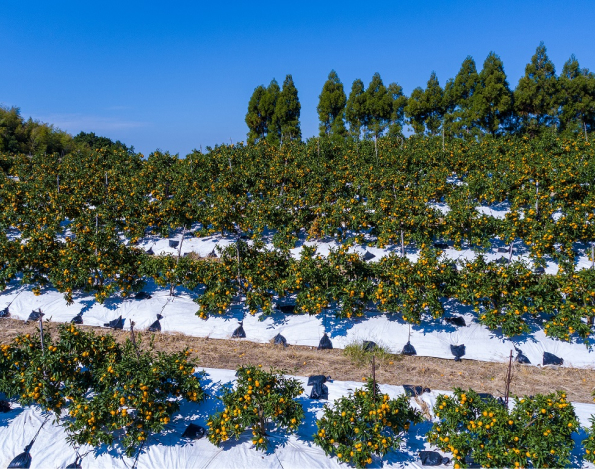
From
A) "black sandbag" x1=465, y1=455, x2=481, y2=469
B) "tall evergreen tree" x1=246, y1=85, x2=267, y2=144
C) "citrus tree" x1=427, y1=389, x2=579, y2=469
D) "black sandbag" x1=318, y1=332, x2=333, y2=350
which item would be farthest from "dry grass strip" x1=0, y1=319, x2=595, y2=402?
"tall evergreen tree" x1=246, y1=85, x2=267, y2=144

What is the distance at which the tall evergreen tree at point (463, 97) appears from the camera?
80.1 feet

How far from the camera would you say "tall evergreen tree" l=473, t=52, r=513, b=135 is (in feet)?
76.2

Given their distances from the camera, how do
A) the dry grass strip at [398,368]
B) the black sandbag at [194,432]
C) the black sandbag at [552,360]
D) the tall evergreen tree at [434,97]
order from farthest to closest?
1. the tall evergreen tree at [434,97]
2. the black sandbag at [552,360]
3. the dry grass strip at [398,368]
4. the black sandbag at [194,432]

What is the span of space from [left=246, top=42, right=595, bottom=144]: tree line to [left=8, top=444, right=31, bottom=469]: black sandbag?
2245 centimetres

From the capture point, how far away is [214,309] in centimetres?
874

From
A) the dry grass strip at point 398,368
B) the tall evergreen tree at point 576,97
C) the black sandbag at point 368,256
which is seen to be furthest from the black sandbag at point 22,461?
the tall evergreen tree at point 576,97

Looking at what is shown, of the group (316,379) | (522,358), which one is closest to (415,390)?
(316,379)

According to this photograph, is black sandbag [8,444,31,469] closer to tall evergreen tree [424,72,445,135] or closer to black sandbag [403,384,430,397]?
black sandbag [403,384,430,397]

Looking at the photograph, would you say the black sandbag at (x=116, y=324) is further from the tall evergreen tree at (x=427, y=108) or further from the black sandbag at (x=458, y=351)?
the tall evergreen tree at (x=427, y=108)

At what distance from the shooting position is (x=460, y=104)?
25.1 m

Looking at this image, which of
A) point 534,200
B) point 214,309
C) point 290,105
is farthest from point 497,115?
point 214,309

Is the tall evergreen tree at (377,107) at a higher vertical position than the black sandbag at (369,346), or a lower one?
higher

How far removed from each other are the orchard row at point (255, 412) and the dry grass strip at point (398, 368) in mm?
1407

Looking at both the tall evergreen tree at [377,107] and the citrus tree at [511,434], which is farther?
the tall evergreen tree at [377,107]
